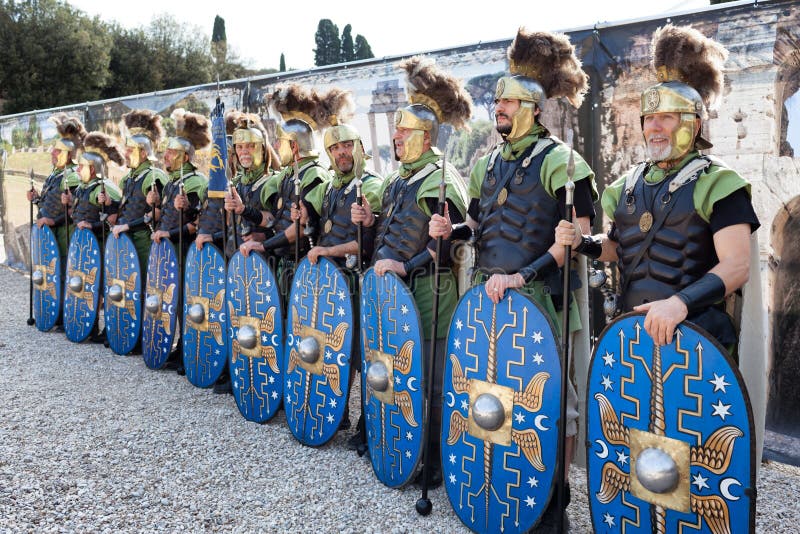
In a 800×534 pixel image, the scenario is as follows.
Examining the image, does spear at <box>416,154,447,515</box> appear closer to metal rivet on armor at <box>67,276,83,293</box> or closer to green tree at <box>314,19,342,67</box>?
metal rivet on armor at <box>67,276,83,293</box>

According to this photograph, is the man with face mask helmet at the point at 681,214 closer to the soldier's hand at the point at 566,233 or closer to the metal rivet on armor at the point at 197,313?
the soldier's hand at the point at 566,233

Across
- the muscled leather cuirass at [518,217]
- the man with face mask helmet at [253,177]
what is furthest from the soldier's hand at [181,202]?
the muscled leather cuirass at [518,217]

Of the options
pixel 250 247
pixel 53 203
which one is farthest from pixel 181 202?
pixel 53 203

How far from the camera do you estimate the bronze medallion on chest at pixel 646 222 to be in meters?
2.44

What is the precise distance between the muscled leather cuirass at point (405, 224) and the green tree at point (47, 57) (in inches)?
908

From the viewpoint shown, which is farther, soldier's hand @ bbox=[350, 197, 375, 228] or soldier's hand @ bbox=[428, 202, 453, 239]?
soldier's hand @ bbox=[350, 197, 375, 228]

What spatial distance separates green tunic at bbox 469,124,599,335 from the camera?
2.75m

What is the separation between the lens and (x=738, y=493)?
6.79ft

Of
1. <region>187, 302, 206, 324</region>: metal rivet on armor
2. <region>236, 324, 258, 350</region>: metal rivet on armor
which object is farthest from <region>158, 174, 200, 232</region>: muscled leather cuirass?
<region>236, 324, 258, 350</region>: metal rivet on armor

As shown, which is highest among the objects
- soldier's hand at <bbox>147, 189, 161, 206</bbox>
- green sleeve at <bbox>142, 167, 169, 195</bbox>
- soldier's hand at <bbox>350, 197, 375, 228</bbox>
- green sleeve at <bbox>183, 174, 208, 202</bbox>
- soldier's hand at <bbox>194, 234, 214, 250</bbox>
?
green sleeve at <bbox>142, 167, 169, 195</bbox>

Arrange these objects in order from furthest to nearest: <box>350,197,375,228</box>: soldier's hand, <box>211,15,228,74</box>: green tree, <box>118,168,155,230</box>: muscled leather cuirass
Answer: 1. <box>211,15,228,74</box>: green tree
2. <box>118,168,155,230</box>: muscled leather cuirass
3. <box>350,197,375,228</box>: soldier's hand

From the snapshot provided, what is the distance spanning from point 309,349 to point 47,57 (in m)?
24.1

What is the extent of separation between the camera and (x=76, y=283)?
6.11 m

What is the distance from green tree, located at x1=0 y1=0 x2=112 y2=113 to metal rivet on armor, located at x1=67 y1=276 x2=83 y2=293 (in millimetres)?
19364
